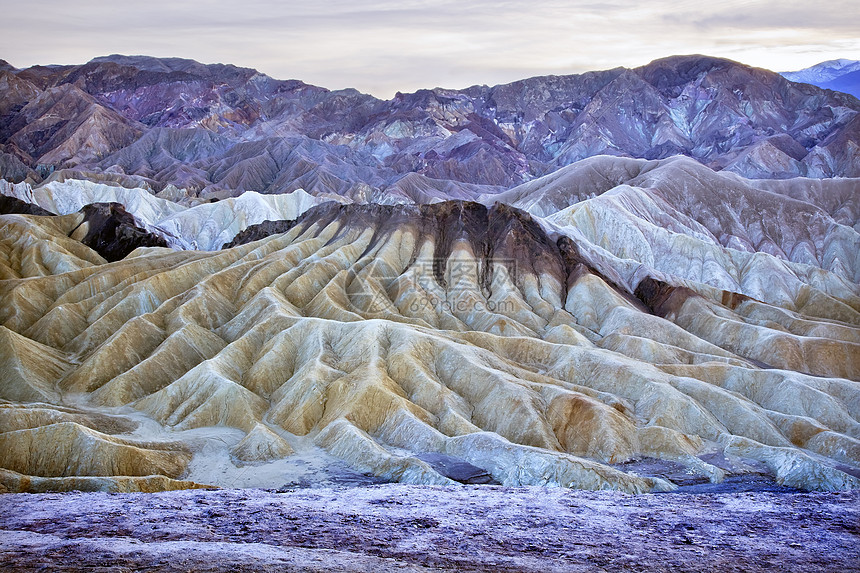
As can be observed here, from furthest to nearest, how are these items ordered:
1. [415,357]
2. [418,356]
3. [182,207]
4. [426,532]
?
[182,207] < [418,356] < [415,357] < [426,532]

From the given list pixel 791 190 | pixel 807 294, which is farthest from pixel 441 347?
pixel 791 190

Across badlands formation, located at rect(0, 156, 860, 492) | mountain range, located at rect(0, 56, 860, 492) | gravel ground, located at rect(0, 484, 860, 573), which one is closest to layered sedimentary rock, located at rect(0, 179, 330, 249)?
mountain range, located at rect(0, 56, 860, 492)

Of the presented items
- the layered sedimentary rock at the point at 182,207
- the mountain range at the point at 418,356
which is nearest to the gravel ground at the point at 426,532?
the mountain range at the point at 418,356

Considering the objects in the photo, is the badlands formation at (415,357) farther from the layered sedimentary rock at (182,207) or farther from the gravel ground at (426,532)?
the layered sedimentary rock at (182,207)

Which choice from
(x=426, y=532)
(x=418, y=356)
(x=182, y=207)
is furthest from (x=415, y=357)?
(x=182, y=207)

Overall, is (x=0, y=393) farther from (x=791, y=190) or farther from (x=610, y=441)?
(x=791, y=190)

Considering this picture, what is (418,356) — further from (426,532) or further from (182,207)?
(182,207)

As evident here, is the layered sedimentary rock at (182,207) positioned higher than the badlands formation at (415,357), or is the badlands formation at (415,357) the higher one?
the layered sedimentary rock at (182,207)
